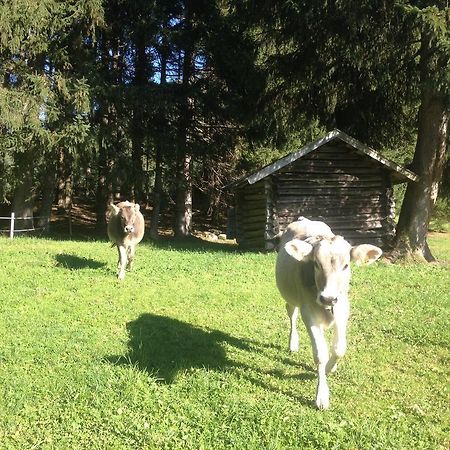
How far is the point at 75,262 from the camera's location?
12.5m

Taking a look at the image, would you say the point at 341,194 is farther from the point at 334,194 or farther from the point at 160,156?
the point at 160,156

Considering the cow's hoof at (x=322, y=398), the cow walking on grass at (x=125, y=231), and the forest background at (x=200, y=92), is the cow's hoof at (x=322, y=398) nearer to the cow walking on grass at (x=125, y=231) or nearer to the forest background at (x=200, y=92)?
the cow walking on grass at (x=125, y=231)

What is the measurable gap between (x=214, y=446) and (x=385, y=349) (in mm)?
3599

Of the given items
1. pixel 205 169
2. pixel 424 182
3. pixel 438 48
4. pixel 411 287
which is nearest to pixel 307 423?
pixel 411 287

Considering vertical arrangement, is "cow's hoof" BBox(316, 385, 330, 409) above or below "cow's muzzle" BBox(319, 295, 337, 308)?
below

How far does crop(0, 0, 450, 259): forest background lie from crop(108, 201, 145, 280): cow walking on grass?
835cm

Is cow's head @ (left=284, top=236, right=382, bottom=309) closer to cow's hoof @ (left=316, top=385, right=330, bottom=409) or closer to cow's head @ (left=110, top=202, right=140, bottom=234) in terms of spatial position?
cow's hoof @ (left=316, top=385, right=330, bottom=409)

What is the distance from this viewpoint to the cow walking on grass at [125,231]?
1132cm

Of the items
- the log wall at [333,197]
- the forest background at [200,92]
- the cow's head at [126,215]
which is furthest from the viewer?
the log wall at [333,197]

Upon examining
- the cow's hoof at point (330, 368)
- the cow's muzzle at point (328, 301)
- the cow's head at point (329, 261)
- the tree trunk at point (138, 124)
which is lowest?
the cow's hoof at point (330, 368)

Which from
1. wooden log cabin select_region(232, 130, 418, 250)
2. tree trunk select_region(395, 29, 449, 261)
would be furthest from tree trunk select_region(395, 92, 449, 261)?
wooden log cabin select_region(232, 130, 418, 250)

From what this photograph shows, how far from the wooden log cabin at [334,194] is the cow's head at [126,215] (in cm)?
617

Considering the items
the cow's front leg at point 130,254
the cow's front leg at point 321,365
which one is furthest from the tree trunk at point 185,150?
the cow's front leg at point 321,365

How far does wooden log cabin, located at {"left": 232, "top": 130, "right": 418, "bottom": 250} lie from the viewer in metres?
17.5
